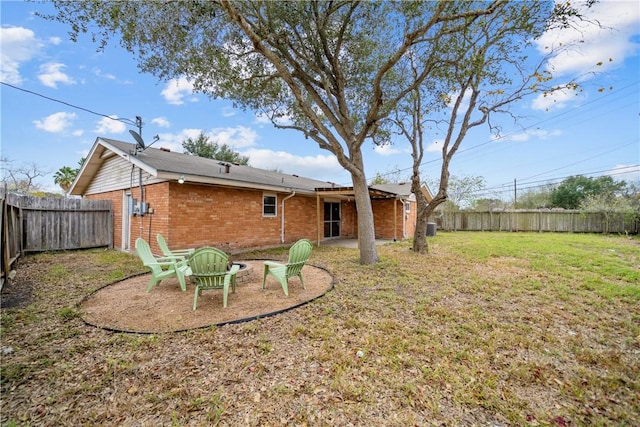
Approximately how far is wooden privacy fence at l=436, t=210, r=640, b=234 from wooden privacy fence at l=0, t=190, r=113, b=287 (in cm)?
2077

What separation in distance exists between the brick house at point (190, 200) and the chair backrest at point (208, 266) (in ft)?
13.8

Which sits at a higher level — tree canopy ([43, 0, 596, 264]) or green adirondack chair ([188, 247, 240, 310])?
tree canopy ([43, 0, 596, 264])

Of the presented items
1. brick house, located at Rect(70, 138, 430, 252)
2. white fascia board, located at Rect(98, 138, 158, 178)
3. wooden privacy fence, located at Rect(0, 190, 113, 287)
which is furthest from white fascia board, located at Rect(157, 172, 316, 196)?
wooden privacy fence, located at Rect(0, 190, 113, 287)

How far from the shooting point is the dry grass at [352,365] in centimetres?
209

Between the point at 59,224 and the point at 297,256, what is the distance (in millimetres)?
9649

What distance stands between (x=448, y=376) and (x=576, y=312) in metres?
3.26

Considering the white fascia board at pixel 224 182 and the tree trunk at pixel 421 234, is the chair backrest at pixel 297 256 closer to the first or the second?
the white fascia board at pixel 224 182

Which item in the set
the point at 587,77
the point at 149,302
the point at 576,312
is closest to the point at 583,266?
the point at 576,312

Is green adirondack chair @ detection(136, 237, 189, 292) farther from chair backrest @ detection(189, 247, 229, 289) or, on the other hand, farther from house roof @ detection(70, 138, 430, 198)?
house roof @ detection(70, 138, 430, 198)

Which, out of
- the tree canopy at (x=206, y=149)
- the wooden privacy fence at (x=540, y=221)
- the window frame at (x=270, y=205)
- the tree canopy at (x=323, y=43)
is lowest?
the wooden privacy fence at (x=540, y=221)

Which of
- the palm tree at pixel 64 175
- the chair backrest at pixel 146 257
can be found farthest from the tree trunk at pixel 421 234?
the palm tree at pixel 64 175

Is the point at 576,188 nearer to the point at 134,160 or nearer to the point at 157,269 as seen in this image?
the point at 157,269

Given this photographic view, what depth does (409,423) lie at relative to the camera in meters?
1.97

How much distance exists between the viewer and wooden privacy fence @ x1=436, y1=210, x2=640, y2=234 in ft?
53.4
